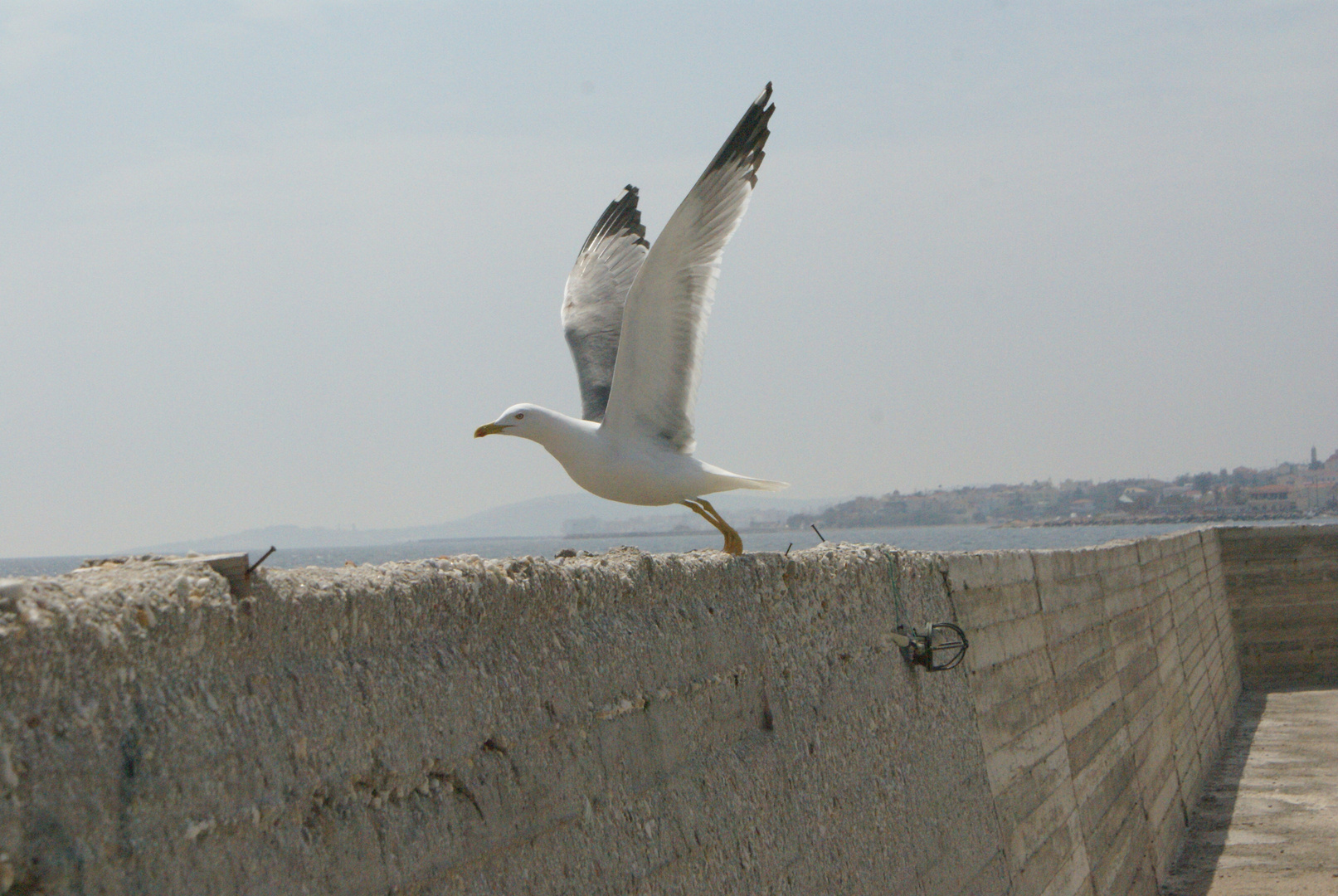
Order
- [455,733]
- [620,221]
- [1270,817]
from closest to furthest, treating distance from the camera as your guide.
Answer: [455,733], [620,221], [1270,817]

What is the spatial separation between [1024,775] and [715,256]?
7.89ft

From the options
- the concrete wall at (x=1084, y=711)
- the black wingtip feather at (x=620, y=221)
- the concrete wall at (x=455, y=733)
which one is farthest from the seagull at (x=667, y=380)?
the black wingtip feather at (x=620, y=221)

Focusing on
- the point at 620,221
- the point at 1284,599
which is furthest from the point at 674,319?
the point at 1284,599

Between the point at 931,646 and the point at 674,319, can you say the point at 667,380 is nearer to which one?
the point at 674,319

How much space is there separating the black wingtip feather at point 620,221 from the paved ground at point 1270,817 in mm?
5034

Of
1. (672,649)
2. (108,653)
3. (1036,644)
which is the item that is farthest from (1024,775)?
(108,653)

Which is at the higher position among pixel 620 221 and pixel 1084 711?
pixel 620 221

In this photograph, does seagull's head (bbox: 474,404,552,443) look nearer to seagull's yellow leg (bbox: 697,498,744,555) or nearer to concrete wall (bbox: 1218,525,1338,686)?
seagull's yellow leg (bbox: 697,498,744,555)

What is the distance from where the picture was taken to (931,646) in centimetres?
402

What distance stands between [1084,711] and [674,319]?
3.19 m

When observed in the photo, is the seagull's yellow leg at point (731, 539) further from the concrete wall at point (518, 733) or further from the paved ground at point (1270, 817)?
the paved ground at point (1270, 817)

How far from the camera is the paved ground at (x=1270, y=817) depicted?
7.41 meters

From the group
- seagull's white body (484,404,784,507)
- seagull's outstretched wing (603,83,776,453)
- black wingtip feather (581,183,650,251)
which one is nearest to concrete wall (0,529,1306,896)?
seagull's white body (484,404,784,507)

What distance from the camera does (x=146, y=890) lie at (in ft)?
4.77
